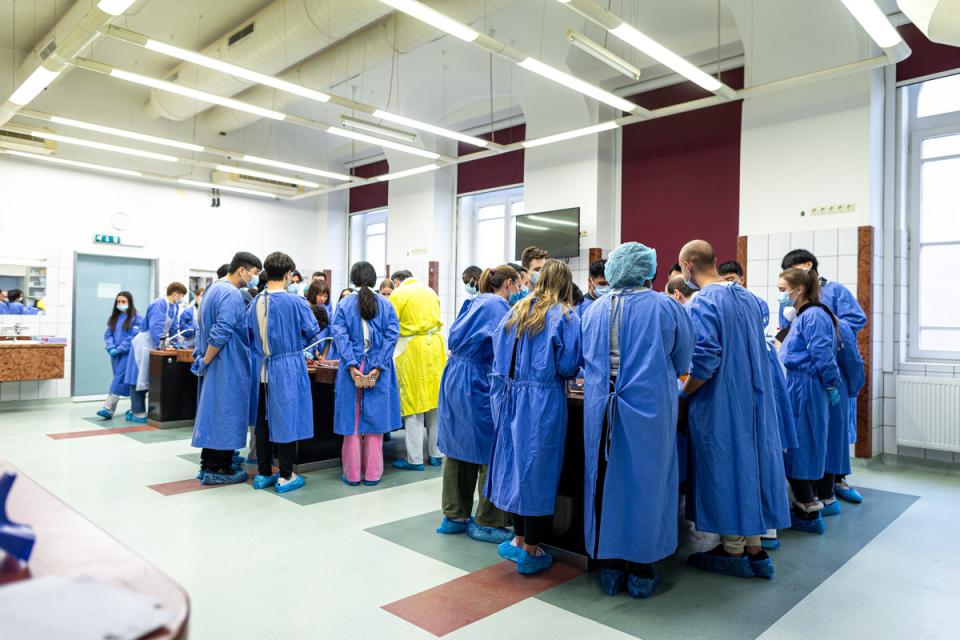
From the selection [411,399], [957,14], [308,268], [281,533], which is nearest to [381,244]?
[308,268]

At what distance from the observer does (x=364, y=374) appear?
4355 mm

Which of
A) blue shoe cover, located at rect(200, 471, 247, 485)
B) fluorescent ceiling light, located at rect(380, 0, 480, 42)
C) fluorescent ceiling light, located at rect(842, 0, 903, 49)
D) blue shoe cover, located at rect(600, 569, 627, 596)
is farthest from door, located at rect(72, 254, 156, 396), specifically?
fluorescent ceiling light, located at rect(842, 0, 903, 49)

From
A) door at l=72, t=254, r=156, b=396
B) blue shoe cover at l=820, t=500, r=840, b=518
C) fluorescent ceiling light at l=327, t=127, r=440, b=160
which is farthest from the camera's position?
door at l=72, t=254, r=156, b=396

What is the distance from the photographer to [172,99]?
8023 millimetres

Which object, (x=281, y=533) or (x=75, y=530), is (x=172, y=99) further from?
(x=75, y=530)

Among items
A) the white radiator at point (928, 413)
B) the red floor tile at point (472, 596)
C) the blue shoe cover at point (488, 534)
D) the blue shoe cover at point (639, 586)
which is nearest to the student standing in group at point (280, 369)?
the blue shoe cover at point (488, 534)

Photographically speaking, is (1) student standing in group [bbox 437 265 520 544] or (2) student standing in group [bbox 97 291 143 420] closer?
(1) student standing in group [bbox 437 265 520 544]

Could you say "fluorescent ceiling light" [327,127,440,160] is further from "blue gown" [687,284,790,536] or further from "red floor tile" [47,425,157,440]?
"blue gown" [687,284,790,536]

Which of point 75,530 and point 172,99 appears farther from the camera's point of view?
point 172,99

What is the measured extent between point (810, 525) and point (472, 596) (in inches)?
84.2

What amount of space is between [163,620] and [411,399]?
3987mm

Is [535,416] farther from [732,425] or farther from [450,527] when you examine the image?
[450,527]

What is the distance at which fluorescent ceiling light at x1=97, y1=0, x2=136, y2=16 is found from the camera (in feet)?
12.5

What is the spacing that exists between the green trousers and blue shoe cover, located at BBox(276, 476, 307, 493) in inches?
52.8
